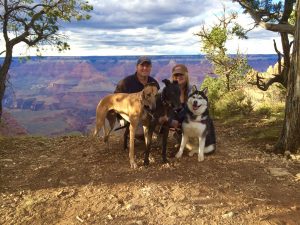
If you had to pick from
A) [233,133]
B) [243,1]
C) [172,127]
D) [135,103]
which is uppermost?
[243,1]

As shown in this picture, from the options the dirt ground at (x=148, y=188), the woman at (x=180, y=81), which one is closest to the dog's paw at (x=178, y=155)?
the dirt ground at (x=148, y=188)

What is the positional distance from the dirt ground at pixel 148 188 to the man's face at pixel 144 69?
1.71 meters

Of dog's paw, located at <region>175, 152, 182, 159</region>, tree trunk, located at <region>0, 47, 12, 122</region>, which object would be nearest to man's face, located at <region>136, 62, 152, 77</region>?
dog's paw, located at <region>175, 152, 182, 159</region>

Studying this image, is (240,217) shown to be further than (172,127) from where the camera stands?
No

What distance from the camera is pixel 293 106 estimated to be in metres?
7.57

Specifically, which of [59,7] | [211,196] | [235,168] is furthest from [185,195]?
[59,7]

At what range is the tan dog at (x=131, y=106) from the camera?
6.45 metres

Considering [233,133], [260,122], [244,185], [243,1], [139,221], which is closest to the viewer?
[139,221]

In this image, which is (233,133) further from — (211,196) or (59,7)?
(59,7)

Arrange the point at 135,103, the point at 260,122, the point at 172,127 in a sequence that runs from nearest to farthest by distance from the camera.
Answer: the point at 135,103, the point at 172,127, the point at 260,122

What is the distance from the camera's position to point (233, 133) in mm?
11039

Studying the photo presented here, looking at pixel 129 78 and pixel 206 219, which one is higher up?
pixel 129 78

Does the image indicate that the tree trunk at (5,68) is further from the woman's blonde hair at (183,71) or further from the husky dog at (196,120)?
the husky dog at (196,120)

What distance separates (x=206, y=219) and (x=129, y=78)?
13.2 feet
